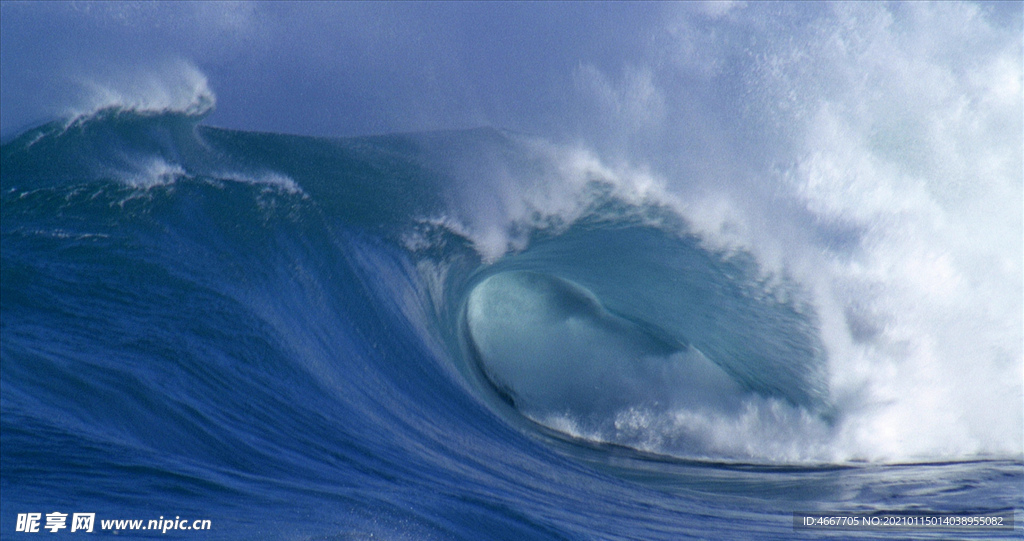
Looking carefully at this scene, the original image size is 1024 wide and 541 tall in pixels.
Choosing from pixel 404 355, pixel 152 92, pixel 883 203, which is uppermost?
pixel 152 92

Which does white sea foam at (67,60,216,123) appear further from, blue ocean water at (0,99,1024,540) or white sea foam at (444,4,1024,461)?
white sea foam at (444,4,1024,461)

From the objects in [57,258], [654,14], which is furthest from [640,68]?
[57,258]

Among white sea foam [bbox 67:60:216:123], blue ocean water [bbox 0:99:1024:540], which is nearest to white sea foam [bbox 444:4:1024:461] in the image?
blue ocean water [bbox 0:99:1024:540]

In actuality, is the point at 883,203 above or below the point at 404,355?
above

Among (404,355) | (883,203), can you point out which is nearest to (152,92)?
(404,355)

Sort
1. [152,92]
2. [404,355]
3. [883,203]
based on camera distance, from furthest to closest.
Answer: [883,203], [152,92], [404,355]

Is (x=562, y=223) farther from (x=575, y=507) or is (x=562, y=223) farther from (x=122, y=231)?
(x=122, y=231)

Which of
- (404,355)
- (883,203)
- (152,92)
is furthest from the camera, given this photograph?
(883,203)

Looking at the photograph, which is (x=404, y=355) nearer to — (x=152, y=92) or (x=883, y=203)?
(x=152, y=92)
